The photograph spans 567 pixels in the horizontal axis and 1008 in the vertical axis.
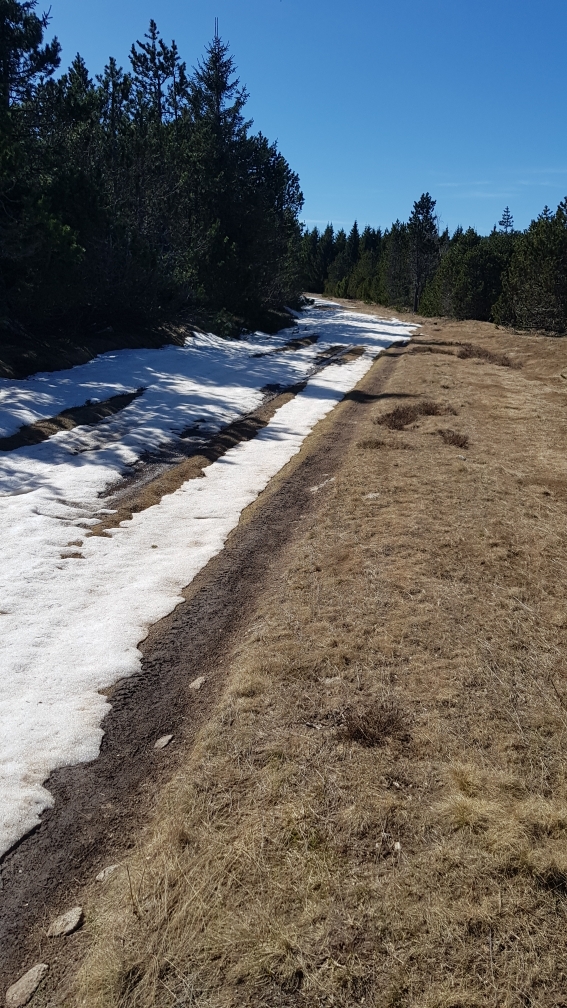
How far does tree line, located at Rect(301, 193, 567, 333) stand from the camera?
31.4 metres

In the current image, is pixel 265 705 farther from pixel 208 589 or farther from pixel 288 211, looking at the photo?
pixel 288 211

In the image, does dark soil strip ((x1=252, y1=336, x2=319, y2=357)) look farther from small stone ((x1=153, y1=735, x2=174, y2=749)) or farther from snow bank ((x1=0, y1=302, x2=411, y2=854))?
small stone ((x1=153, y1=735, x2=174, y2=749))

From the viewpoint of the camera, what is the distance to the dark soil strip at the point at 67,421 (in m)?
11.0

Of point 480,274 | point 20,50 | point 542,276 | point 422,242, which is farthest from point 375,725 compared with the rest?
point 422,242

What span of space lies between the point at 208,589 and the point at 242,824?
10.5 feet

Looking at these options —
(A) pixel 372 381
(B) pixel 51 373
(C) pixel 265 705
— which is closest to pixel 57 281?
(B) pixel 51 373

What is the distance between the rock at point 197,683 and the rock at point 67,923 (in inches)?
75.3

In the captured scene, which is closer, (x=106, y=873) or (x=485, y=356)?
(x=106, y=873)

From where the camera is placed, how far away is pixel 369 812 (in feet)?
10.9

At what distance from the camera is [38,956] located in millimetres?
2814

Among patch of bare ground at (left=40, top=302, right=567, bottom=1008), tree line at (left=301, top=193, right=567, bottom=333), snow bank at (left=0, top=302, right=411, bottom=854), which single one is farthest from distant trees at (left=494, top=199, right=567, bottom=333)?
patch of bare ground at (left=40, top=302, right=567, bottom=1008)

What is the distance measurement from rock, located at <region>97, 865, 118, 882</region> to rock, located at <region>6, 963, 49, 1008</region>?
18.8 inches

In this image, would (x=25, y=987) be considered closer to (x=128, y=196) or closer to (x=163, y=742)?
(x=163, y=742)

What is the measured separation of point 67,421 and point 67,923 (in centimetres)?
1077
